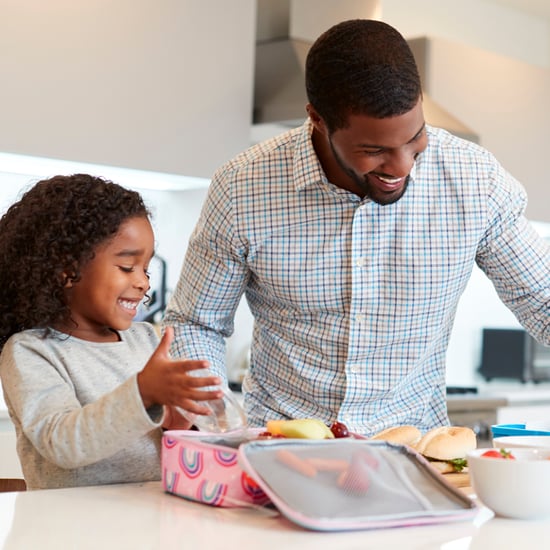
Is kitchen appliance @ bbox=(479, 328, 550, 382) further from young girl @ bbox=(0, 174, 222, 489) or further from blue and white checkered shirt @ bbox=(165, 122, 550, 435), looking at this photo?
young girl @ bbox=(0, 174, 222, 489)

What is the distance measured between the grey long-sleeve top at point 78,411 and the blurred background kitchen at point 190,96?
45.3 inches

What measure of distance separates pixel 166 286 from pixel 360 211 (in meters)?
1.93

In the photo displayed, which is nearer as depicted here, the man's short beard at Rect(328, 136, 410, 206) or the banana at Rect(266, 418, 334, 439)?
the banana at Rect(266, 418, 334, 439)

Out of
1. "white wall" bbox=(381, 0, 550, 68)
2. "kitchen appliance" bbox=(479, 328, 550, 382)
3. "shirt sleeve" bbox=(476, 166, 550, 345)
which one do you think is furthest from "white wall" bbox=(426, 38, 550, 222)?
"shirt sleeve" bbox=(476, 166, 550, 345)

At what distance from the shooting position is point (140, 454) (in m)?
1.33

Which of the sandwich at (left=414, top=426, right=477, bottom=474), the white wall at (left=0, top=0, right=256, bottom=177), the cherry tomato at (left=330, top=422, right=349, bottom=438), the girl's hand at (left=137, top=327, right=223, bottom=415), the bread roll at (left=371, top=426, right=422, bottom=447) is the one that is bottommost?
the sandwich at (left=414, top=426, right=477, bottom=474)

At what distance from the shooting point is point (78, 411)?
1163 millimetres

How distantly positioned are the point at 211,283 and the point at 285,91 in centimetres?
164

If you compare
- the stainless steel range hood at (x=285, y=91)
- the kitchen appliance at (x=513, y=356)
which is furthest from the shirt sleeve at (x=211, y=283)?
the kitchen appliance at (x=513, y=356)

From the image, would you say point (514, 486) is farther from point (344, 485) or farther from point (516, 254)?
point (516, 254)

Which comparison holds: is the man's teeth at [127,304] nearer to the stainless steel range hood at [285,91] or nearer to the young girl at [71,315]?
the young girl at [71,315]

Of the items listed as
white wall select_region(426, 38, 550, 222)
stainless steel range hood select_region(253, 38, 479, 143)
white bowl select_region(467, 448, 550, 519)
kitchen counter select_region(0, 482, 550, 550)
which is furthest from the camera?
white wall select_region(426, 38, 550, 222)

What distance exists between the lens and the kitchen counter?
90 cm

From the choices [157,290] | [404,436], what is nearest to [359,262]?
[404,436]
